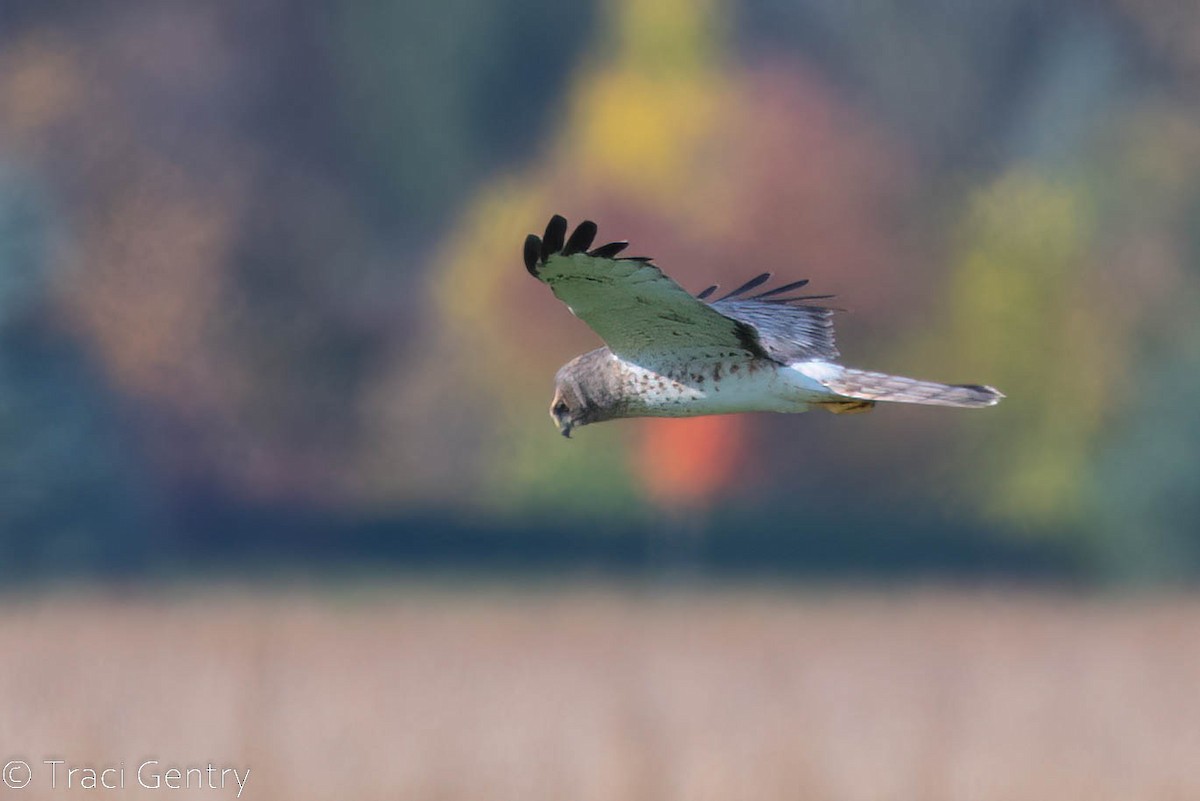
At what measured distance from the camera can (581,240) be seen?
4805mm

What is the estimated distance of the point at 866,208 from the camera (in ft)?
67.0

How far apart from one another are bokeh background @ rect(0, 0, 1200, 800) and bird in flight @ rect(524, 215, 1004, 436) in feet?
28.9

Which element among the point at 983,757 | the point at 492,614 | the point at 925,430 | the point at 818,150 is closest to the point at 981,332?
the point at 925,430

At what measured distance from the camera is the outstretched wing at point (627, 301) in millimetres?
4840

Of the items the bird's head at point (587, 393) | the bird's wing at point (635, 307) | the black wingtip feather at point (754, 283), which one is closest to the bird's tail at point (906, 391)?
the bird's wing at point (635, 307)

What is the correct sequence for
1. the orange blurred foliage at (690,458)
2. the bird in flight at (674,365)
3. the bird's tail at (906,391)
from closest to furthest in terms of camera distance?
the bird in flight at (674,365)
the bird's tail at (906,391)
the orange blurred foliage at (690,458)

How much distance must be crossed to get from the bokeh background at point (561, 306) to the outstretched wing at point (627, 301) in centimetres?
902

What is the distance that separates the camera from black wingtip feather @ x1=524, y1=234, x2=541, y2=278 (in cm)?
480

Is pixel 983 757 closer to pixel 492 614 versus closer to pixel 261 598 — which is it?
pixel 492 614

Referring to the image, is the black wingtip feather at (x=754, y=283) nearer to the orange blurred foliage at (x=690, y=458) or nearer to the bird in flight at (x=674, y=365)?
the bird in flight at (x=674, y=365)

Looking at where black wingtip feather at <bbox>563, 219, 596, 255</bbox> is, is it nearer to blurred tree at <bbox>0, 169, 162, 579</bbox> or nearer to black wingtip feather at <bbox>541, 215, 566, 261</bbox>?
black wingtip feather at <bbox>541, 215, 566, 261</bbox>

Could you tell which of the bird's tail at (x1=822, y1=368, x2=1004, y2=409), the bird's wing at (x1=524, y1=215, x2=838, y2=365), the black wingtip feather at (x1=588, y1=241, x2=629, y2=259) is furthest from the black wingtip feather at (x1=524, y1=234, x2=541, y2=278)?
the bird's tail at (x1=822, y1=368, x2=1004, y2=409)

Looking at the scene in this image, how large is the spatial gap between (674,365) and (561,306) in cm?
1411

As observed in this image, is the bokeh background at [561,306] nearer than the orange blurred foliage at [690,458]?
Yes
